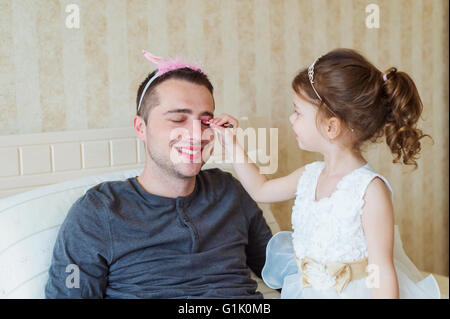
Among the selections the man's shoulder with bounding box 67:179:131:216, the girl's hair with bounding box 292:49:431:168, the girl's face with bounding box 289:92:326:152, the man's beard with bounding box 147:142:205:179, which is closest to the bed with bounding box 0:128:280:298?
the man's shoulder with bounding box 67:179:131:216

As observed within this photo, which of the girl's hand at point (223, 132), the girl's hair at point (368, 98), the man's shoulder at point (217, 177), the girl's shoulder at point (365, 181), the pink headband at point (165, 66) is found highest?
the pink headband at point (165, 66)

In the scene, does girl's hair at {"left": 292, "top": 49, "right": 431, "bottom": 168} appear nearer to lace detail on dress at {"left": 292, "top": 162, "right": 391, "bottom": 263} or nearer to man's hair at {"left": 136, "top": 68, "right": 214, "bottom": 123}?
lace detail on dress at {"left": 292, "top": 162, "right": 391, "bottom": 263}

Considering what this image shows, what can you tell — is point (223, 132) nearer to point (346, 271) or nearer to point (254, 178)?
point (254, 178)

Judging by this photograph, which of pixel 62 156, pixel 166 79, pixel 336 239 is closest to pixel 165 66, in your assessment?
pixel 166 79

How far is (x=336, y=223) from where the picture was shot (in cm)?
139

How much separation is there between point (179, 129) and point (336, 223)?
0.55m

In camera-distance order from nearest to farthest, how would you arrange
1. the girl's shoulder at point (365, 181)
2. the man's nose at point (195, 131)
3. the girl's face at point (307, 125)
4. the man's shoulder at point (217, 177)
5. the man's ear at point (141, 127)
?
the girl's shoulder at point (365, 181)
the girl's face at point (307, 125)
the man's nose at point (195, 131)
the man's ear at point (141, 127)
the man's shoulder at point (217, 177)

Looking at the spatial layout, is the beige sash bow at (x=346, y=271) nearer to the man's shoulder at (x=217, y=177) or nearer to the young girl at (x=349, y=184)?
the young girl at (x=349, y=184)

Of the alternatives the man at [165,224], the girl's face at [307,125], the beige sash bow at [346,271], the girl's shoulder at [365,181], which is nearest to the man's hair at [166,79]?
the man at [165,224]

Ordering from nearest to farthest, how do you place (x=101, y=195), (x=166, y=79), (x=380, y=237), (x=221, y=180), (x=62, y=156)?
(x=380, y=237)
(x=101, y=195)
(x=166, y=79)
(x=221, y=180)
(x=62, y=156)

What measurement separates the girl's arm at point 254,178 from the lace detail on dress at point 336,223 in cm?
13

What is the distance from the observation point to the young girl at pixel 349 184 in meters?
1.34

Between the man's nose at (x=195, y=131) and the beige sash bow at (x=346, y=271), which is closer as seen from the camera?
the beige sash bow at (x=346, y=271)

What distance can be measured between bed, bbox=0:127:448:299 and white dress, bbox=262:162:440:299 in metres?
0.37
